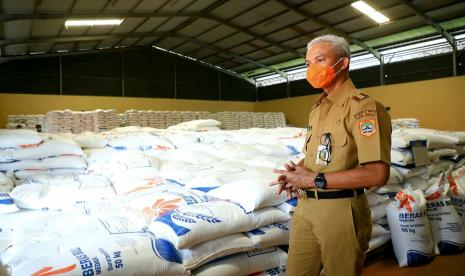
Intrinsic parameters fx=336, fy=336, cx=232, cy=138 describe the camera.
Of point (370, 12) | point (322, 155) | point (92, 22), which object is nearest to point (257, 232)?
point (322, 155)

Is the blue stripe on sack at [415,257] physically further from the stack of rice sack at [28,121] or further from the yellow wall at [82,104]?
the yellow wall at [82,104]

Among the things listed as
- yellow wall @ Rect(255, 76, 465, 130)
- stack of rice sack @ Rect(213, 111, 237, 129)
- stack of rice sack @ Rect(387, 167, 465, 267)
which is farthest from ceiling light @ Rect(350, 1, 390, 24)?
stack of rice sack @ Rect(387, 167, 465, 267)

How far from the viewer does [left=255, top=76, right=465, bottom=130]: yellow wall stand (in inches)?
317

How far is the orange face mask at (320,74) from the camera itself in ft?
4.37

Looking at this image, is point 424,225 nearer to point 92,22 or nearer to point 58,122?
point 58,122

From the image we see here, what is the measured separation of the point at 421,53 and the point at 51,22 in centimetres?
889

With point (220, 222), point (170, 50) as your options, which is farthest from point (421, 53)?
point (220, 222)

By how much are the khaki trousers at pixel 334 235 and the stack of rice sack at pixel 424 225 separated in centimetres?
130

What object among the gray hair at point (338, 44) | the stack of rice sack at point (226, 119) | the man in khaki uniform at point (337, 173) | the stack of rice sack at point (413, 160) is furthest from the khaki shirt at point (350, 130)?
the stack of rice sack at point (226, 119)

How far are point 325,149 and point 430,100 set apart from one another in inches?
340

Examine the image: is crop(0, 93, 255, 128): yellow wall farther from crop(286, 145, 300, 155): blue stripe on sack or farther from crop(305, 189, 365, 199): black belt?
crop(305, 189, 365, 199): black belt

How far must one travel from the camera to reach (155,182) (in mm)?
2438

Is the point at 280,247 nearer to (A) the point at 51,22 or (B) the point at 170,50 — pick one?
(A) the point at 51,22

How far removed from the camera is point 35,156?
280 cm
